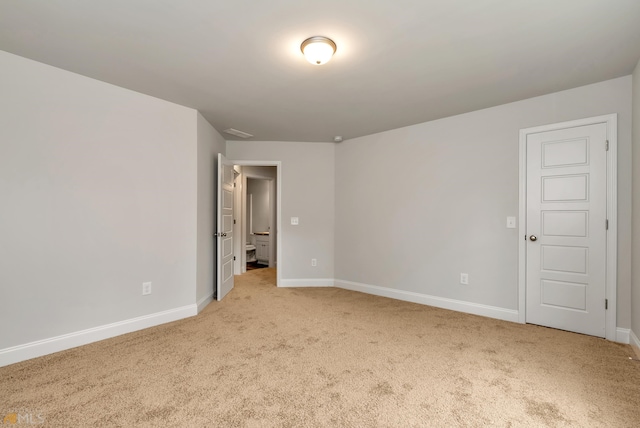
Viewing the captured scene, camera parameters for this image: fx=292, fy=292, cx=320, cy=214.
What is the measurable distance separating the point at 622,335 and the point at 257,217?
6.90 meters

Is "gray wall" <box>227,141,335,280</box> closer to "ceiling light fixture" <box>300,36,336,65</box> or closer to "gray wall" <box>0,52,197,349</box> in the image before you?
"gray wall" <box>0,52,197,349</box>

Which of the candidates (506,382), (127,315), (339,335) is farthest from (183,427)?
(506,382)

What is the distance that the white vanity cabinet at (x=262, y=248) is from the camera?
7.02 meters

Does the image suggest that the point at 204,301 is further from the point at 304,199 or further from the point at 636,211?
the point at 636,211

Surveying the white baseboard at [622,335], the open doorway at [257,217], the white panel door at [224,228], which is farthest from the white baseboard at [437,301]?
the white panel door at [224,228]

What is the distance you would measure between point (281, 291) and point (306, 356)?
85.2 inches

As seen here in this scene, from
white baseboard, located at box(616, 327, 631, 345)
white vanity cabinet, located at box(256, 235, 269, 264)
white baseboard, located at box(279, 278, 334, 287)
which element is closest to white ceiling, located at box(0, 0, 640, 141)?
white baseboard, located at box(616, 327, 631, 345)

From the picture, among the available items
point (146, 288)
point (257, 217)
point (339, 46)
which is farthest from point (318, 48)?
point (257, 217)

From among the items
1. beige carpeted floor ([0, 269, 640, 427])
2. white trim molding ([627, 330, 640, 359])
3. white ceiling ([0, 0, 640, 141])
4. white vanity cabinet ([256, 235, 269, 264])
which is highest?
white ceiling ([0, 0, 640, 141])

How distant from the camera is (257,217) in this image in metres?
7.86

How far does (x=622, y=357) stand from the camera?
2.37 m

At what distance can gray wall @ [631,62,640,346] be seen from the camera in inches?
95.7

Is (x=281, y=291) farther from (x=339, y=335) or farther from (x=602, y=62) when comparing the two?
(x=602, y=62)

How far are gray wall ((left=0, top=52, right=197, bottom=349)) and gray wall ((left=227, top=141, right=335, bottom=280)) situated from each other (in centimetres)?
153
